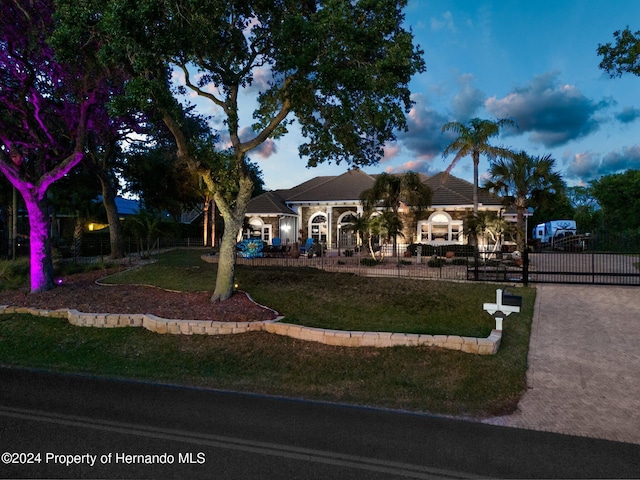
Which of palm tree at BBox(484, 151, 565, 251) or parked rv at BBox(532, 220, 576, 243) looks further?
parked rv at BBox(532, 220, 576, 243)

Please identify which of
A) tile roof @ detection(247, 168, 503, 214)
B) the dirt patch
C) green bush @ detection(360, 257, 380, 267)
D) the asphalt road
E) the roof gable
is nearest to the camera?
the asphalt road

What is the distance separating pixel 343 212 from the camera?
1250 inches

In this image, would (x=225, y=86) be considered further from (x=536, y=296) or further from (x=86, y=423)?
(x=536, y=296)

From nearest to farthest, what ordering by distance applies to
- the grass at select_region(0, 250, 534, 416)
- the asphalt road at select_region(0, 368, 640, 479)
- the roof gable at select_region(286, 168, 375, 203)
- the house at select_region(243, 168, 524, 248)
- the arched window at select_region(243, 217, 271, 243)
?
1. the asphalt road at select_region(0, 368, 640, 479)
2. the grass at select_region(0, 250, 534, 416)
3. the house at select_region(243, 168, 524, 248)
4. the roof gable at select_region(286, 168, 375, 203)
5. the arched window at select_region(243, 217, 271, 243)

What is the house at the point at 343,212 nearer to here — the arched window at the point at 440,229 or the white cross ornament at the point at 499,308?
the arched window at the point at 440,229

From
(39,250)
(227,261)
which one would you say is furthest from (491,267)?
(39,250)

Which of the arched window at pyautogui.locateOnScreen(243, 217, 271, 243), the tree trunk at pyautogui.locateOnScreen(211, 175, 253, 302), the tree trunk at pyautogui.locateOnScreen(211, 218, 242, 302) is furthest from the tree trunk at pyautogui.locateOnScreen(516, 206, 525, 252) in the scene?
the tree trunk at pyautogui.locateOnScreen(211, 218, 242, 302)

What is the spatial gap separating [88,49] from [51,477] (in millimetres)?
11065

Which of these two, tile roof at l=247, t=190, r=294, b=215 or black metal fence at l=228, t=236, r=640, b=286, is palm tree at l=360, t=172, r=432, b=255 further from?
tile roof at l=247, t=190, r=294, b=215

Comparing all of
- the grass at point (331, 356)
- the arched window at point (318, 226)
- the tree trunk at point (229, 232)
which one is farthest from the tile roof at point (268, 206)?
the tree trunk at point (229, 232)

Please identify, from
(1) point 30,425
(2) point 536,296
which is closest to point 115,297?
(1) point 30,425

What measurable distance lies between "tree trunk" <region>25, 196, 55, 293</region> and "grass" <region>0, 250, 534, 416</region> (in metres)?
2.26

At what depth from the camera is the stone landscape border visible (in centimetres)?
835

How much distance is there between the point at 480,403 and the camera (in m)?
6.26
